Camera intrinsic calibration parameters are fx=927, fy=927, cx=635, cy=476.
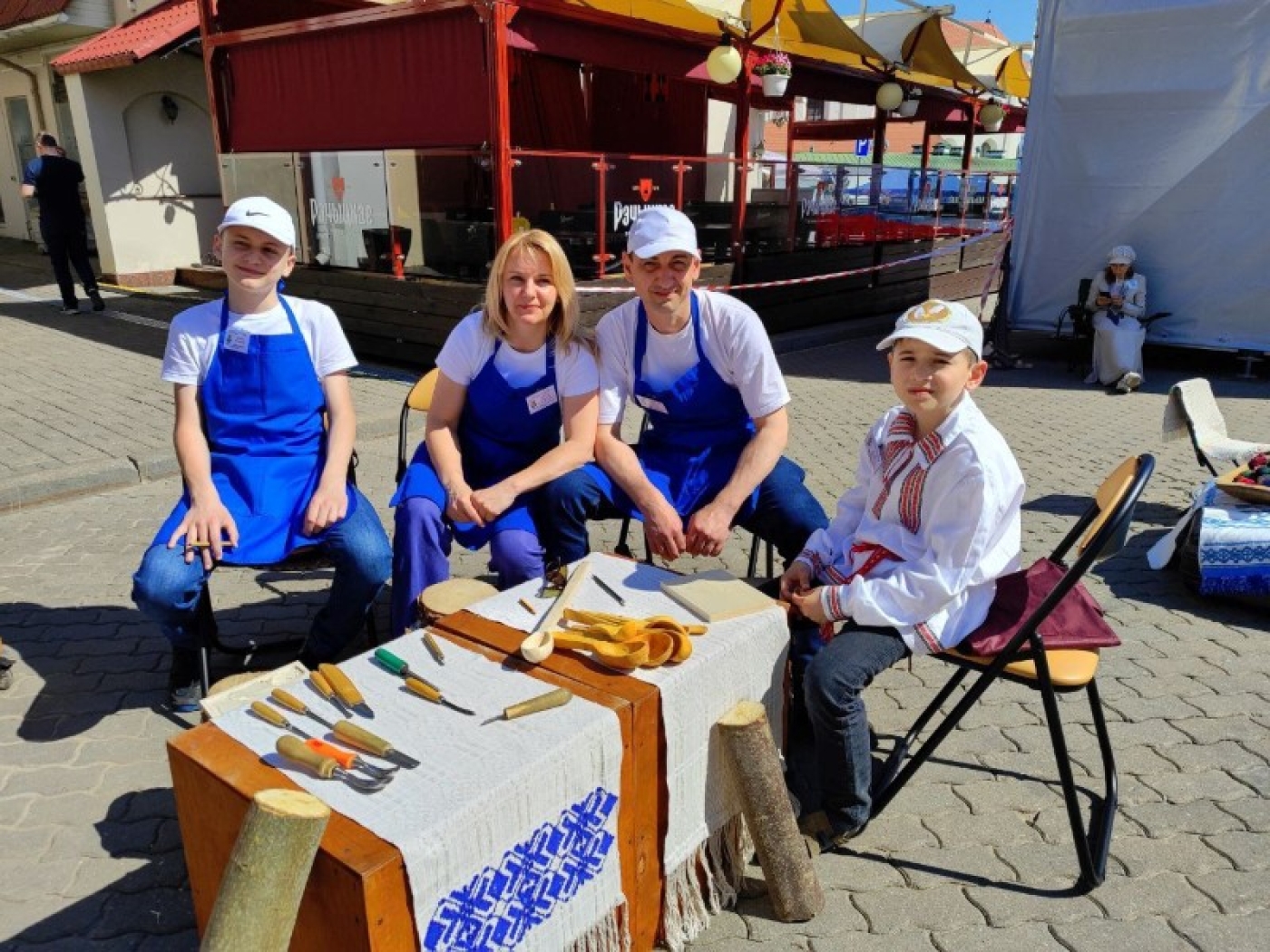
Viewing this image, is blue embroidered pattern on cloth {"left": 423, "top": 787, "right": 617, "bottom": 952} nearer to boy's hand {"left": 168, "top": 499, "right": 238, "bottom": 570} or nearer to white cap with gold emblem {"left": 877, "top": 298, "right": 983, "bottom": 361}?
white cap with gold emblem {"left": 877, "top": 298, "right": 983, "bottom": 361}

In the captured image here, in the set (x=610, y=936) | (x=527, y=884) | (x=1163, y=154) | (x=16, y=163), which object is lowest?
(x=610, y=936)

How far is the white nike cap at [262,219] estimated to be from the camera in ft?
9.52

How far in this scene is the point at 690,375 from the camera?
324 cm

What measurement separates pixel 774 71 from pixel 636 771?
9374 millimetres

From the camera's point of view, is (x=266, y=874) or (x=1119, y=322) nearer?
(x=266, y=874)

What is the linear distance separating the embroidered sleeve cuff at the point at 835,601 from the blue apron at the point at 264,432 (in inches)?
65.2

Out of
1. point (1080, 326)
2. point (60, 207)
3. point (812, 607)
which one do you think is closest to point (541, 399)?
point (812, 607)

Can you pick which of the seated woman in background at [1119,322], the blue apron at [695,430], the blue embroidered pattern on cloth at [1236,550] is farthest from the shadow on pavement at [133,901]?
the seated woman in background at [1119,322]

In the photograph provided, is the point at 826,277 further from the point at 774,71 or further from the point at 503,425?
the point at 503,425

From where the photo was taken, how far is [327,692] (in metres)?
1.99

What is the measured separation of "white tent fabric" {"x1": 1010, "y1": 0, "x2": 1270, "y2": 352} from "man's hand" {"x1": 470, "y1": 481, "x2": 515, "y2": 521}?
27.6 ft

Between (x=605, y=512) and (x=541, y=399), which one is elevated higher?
(x=541, y=399)

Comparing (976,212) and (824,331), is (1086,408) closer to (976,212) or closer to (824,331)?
(824,331)

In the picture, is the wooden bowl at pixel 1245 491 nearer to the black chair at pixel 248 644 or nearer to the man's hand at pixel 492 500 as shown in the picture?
the man's hand at pixel 492 500
